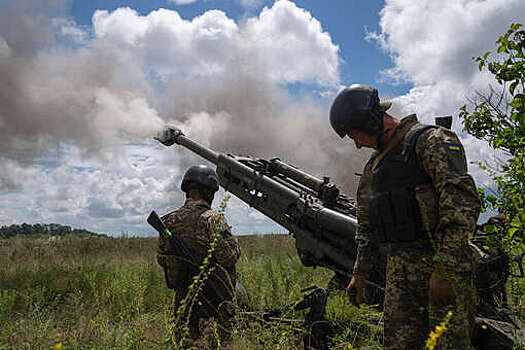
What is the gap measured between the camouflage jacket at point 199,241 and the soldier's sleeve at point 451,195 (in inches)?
81.2

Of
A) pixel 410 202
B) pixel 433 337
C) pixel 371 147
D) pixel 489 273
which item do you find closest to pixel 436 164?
pixel 410 202

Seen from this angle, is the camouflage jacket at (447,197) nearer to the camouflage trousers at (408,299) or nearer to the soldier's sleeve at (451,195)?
the soldier's sleeve at (451,195)

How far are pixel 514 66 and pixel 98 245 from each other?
13412 mm

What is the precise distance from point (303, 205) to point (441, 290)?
10.8ft

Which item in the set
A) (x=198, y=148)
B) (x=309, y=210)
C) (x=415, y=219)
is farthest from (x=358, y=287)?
(x=198, y=148)

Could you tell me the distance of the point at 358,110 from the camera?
267 centimetres

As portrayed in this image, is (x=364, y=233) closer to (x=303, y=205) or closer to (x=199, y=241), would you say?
(x=199, y=241)

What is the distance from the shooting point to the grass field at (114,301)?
2.89m

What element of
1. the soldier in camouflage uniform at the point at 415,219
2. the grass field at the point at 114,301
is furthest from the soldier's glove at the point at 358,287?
the grass field at the point at 114,301

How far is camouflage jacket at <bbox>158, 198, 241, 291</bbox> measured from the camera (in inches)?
146

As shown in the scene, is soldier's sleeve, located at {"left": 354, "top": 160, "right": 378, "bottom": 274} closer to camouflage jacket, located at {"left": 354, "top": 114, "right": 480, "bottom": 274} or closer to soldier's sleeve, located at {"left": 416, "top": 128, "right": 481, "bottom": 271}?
camouflage jacket, located at {"left": 354, "top": 114, "right": 480, "bottom": 274}

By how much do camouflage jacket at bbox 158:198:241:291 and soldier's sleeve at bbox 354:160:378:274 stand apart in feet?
4.30

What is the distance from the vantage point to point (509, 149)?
256cm

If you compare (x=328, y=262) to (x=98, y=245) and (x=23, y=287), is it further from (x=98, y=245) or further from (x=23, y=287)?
(x=98, y=245)
